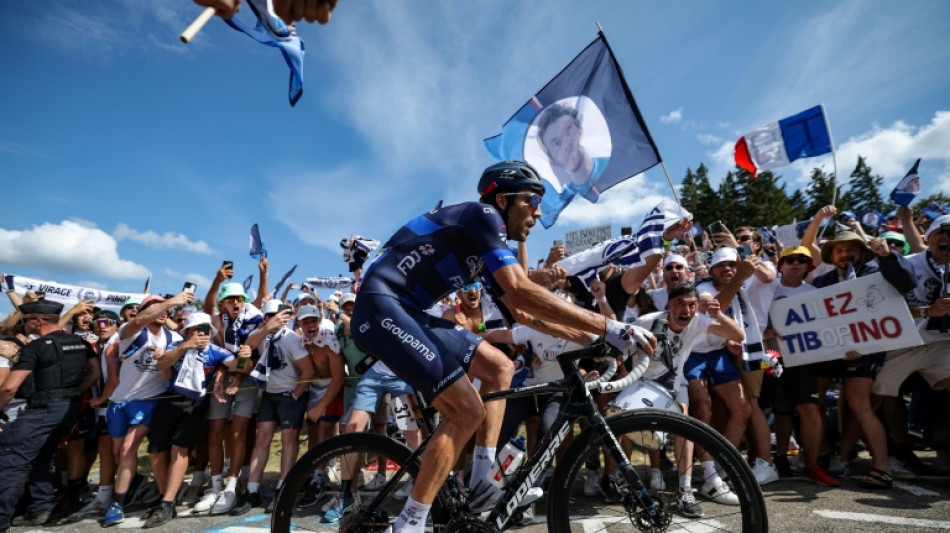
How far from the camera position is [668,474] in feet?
8.41

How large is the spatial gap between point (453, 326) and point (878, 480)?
4551 mm

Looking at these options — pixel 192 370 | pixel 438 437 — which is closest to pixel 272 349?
pixel 192 370

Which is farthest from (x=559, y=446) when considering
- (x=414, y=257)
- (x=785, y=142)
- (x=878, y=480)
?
(x=785, y=142)

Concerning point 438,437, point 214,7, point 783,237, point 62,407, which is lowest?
point 438,437

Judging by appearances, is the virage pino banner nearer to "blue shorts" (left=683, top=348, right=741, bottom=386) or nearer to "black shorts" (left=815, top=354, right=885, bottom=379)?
"black shorts" (left=815, top=354, right=885, bottom=379)

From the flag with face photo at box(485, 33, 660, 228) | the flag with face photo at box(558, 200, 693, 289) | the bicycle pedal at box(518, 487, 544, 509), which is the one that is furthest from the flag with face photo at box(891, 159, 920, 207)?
the bicycle pedal at box(518, 487, 544, 509)

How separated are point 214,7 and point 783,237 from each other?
21696 mm

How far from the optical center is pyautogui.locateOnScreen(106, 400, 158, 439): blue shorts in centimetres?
550

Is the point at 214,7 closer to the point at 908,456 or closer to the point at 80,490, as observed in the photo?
the point at 80,490

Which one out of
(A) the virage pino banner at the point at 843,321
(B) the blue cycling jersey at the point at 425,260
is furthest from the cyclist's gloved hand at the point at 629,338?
(A) the virage pino banner at the point at 843,321

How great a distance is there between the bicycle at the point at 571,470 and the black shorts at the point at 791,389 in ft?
10.4

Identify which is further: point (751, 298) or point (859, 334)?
point (751, 298)

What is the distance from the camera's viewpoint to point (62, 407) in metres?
5.36

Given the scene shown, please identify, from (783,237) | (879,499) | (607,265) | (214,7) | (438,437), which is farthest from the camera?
(783,237)
